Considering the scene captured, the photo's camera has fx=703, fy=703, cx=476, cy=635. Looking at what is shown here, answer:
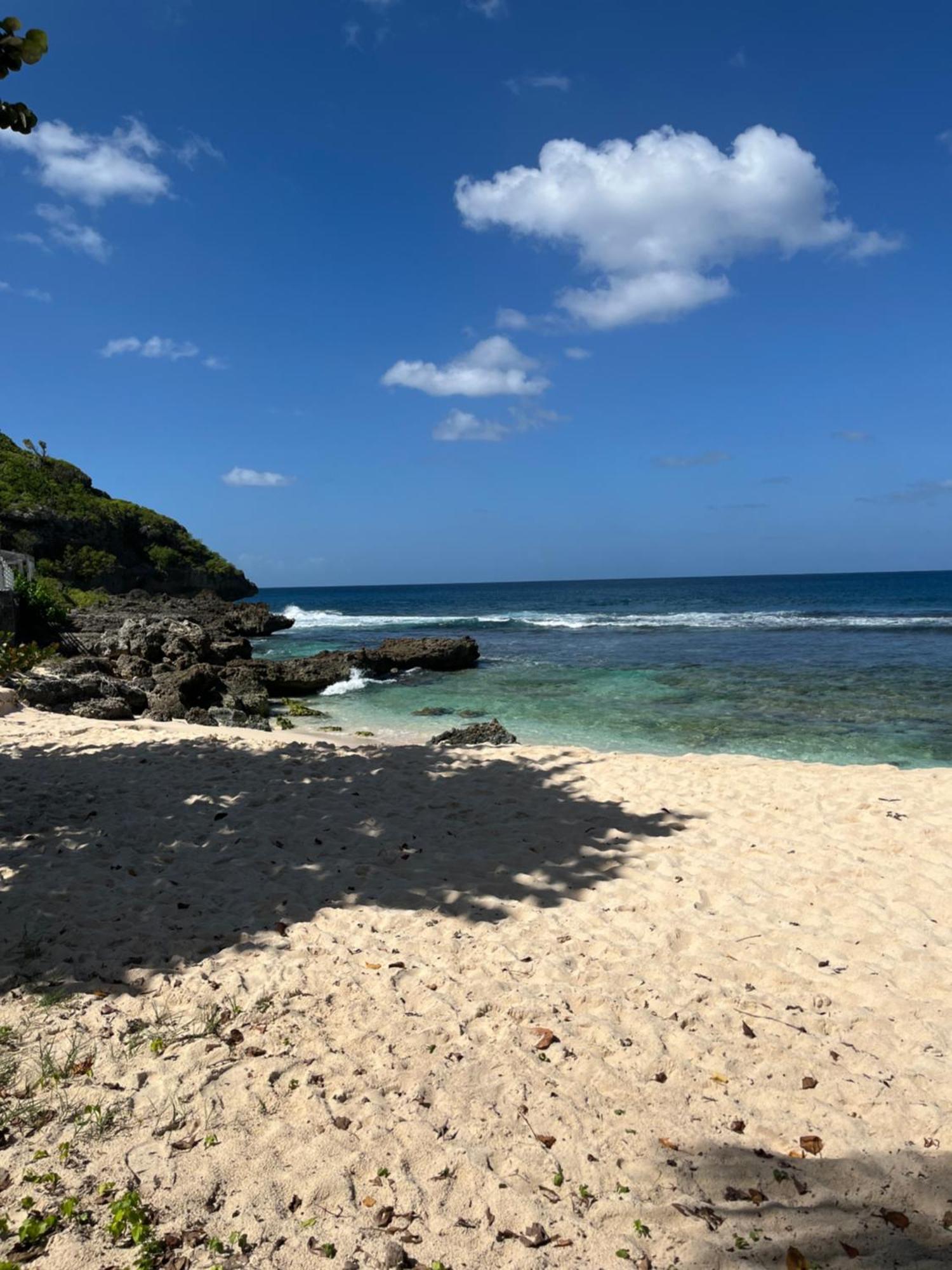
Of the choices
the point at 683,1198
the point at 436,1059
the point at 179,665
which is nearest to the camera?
the point at 683,1198

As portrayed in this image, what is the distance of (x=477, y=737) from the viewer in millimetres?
12875

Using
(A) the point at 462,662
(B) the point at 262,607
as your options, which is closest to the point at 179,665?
(A) the point at 462,662

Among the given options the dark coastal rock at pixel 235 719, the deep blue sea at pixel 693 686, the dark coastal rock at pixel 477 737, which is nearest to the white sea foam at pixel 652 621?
the deep blue sea at pixel 693 686

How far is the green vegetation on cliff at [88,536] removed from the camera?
1964 inches

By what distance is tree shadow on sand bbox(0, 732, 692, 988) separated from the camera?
4840 millimetres

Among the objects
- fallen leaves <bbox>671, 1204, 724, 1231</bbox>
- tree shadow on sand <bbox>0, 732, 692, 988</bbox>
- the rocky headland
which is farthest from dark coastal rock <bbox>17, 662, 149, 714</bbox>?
fallen leaves <bbox>671, 1204, 724, 1231</bbox>

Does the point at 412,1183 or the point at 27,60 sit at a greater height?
the point at 27,60

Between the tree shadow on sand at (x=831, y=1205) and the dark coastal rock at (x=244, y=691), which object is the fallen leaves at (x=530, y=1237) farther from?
the dark coastal rock at (x=244, y=691)

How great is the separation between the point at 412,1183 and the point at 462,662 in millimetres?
23646

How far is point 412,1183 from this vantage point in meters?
2.84

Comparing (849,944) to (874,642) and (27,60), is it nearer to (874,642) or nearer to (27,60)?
(27,60)

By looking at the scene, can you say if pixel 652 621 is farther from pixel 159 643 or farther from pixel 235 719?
pixel 235 719

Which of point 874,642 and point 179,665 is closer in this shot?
point 179,665

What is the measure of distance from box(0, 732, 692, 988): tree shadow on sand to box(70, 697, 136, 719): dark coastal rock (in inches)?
135
